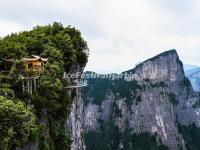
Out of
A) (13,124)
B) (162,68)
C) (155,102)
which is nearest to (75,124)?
(13,124)

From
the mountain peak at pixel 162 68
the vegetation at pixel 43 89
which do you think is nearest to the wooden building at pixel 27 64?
the vegetation at pixel 43 89

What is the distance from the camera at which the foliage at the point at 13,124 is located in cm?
2231

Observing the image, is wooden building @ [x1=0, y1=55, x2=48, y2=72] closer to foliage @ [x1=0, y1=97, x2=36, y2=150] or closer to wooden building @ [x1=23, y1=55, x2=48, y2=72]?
wooden building @ [x1=23, y1=55, x2=48, y2=72]

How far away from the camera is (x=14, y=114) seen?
23031mm

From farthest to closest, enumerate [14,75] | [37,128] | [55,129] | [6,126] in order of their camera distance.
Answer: [55,129] → [14,75] → [37,128] → [6,126]

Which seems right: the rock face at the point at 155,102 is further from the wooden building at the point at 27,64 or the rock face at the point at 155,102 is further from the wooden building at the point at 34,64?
the wooden building at the point at 27,64

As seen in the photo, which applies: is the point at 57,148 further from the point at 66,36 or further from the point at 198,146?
the point at 198,146

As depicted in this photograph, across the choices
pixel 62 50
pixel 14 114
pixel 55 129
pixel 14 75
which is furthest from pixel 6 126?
pixel 62 50

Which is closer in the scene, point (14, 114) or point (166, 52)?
point (14, 114)

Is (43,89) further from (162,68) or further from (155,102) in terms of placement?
(162,68)

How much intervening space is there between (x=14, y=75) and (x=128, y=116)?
386 ft

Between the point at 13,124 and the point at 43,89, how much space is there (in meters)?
8.00

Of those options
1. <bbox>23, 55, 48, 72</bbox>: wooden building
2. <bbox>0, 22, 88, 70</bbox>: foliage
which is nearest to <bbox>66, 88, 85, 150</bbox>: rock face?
<bbox>0, 22, 88, 70</bbox>: foliage

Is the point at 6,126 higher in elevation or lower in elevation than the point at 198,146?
higher
